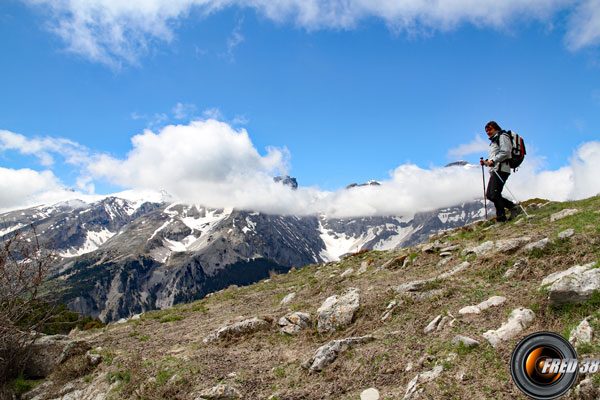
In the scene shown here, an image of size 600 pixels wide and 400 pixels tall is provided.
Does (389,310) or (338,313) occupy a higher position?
(389,310)

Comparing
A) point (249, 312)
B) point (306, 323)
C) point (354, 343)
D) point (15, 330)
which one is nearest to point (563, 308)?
point (354, 343)

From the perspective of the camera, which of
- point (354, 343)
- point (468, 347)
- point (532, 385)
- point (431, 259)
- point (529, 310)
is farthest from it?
point (431, 259)

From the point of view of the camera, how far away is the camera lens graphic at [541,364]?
16.5 feet

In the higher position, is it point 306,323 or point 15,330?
point 15,330

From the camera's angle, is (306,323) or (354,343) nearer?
(354,343)

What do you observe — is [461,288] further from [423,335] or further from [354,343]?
[354,343]

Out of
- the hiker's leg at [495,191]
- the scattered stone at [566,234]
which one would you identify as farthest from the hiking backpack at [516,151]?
the scattered stone at [566,234]

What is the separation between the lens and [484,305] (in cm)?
870

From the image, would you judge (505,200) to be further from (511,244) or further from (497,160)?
(511,244)

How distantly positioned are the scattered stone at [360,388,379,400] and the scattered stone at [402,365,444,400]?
2.29 ft

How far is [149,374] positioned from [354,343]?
6.62m

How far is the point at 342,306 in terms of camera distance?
11.5 m

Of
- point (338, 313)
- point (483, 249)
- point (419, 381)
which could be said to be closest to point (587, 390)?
point (419, 381)

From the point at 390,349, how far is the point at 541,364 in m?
3.59
